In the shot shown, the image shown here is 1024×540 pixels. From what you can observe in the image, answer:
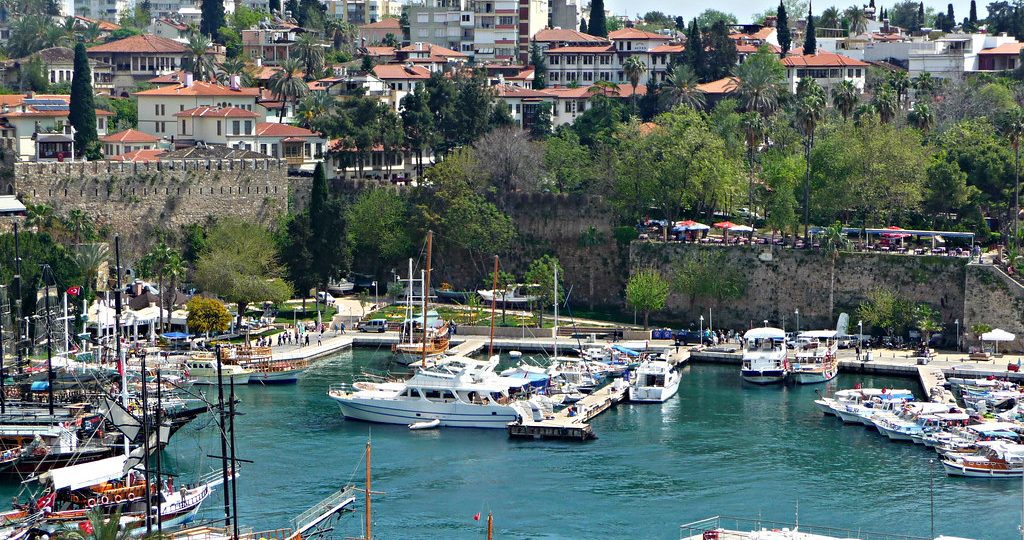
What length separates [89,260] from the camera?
9469cm

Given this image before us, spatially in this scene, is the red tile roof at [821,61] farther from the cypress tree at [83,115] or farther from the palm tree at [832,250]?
the cypress tree at [83,115]

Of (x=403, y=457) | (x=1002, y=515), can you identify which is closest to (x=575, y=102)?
(x=403, y=457)

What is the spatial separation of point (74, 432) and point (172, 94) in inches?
1890

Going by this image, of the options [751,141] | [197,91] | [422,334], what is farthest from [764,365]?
[197,91]

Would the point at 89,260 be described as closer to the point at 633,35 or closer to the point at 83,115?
the point at 83,115

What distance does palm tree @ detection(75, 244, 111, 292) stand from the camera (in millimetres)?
94375

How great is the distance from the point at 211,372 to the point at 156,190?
62.3 feet

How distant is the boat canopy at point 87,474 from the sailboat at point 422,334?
22.4 metres

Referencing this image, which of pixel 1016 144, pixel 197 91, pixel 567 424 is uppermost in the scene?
pixel 197 91

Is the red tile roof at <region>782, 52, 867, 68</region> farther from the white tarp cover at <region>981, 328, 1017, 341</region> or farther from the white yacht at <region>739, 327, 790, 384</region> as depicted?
the white yacht at <region>739, 327, 790, 384</region>

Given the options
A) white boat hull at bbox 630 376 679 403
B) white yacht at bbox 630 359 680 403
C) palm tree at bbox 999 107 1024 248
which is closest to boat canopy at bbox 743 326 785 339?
white yacht at bbox 630 359 680 403

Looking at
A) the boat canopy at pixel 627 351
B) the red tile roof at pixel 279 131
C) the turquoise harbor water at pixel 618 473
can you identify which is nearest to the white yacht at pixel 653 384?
the turquoise harbor water at pixel 618 473

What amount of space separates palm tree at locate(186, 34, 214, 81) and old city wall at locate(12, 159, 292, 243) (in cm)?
3097

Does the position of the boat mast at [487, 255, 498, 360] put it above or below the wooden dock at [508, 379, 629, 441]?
above
